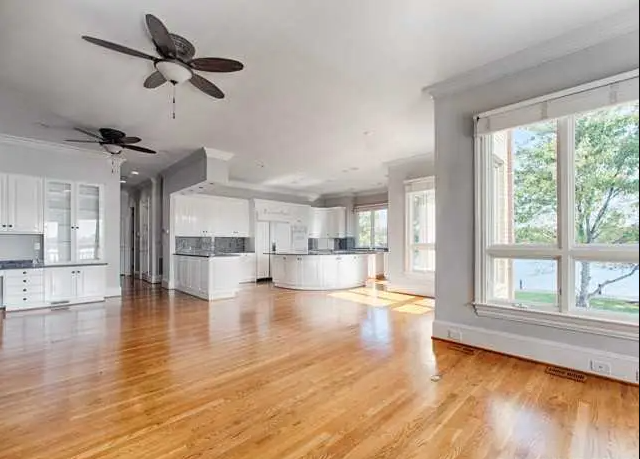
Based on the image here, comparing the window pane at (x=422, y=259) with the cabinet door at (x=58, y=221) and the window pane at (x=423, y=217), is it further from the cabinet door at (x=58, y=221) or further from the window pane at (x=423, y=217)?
the cabinet door at (x=58, y=221)

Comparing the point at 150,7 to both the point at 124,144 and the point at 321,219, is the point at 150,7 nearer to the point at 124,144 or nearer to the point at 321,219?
the point at 124,144

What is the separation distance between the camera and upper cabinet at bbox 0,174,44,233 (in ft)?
17.4

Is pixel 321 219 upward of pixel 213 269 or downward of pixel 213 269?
upward

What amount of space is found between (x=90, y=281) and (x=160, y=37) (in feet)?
17.1

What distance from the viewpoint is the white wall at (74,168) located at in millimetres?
5453

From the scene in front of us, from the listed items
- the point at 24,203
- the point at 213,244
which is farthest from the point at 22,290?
the point at 213,244

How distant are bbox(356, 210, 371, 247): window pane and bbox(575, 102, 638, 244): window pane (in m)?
10.1

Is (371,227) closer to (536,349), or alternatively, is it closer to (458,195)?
(458,195)

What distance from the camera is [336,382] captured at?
102 inches

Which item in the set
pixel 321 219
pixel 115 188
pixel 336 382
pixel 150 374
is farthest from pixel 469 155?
pixel 321 219

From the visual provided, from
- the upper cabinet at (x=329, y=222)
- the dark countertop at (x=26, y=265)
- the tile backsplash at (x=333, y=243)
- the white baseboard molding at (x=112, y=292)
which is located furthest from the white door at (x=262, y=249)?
the dark countertop at (x=26, y=265)

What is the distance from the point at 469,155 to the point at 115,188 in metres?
6.49

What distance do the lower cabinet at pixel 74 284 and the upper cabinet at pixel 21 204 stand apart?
2.75 feet

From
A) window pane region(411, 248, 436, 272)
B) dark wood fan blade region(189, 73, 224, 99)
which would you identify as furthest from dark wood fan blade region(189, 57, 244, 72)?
window pane region(411, 248, 436, 272)
